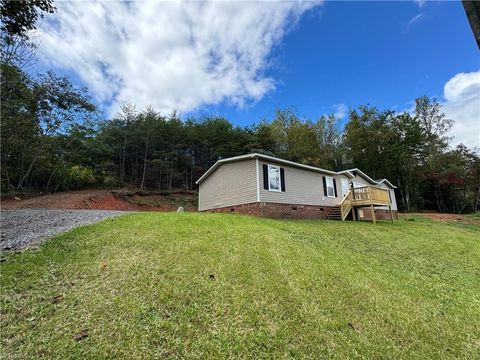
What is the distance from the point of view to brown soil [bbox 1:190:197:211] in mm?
13836

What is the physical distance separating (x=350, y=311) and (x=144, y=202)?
59.6ft

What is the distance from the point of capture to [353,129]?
2656cm

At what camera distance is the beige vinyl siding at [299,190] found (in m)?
12.6

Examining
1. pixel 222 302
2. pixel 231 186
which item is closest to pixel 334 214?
pixel 231 186

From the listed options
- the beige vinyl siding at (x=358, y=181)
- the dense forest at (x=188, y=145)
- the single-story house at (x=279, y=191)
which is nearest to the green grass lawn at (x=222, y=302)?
the single-story house at (x=279, y=191)

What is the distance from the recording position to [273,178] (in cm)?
1289

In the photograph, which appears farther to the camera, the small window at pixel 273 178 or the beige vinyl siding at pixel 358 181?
the beige vinyl siding at pixel 358 181

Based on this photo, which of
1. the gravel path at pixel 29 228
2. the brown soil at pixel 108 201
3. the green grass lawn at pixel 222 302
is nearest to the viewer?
the green grass lawn at pixel 222 302

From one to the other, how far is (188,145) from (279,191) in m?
15.0

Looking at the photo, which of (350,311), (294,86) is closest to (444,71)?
(294,86)

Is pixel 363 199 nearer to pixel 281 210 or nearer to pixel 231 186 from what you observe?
pixel 281 210

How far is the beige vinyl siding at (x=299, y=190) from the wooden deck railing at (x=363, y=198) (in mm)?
918

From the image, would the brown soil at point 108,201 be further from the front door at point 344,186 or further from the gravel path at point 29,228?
the front door at point 344,186

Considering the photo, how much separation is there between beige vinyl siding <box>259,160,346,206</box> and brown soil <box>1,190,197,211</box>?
10.2 metres
